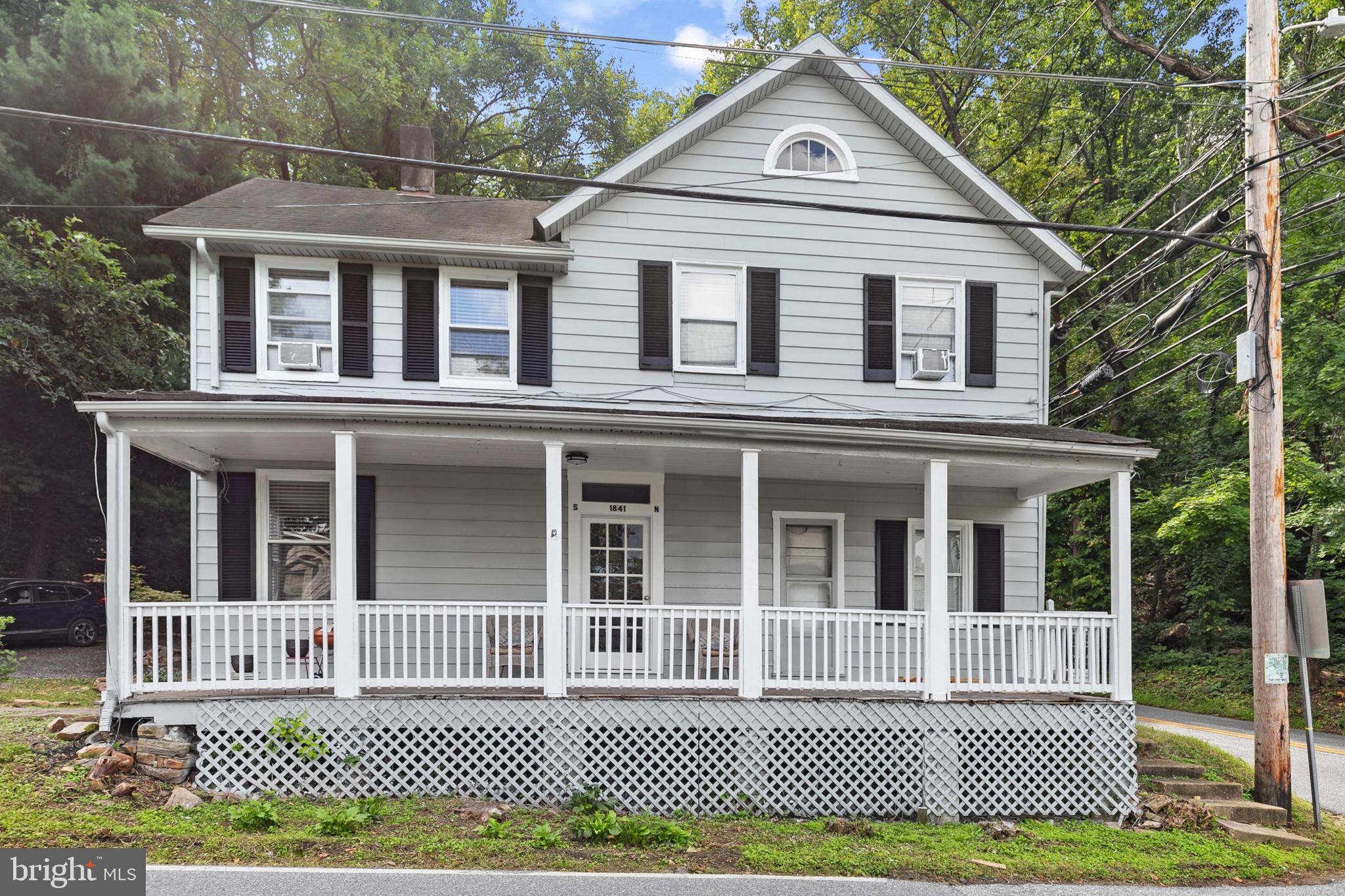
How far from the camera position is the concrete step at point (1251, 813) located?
8.05 meters

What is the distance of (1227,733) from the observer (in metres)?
13.0

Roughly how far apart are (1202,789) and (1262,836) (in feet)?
3.69

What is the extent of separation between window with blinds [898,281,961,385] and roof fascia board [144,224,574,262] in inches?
174

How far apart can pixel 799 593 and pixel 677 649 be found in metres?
1.74

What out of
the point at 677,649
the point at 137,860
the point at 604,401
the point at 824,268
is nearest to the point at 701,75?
the point at 824,268

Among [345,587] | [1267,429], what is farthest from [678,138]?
[1267,429]

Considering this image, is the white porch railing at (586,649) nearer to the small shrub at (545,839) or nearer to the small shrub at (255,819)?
the small shrub at (255,819)

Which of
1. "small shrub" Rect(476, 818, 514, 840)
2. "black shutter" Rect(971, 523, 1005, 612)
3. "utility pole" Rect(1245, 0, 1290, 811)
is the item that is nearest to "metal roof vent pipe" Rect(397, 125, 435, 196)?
"small shrub" Rect(476, 818, 514, 840)

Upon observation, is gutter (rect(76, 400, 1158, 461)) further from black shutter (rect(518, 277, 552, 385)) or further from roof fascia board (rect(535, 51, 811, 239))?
roof fascia board (rect(535, 51, 811, 239))

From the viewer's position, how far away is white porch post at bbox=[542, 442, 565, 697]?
26.6 feet

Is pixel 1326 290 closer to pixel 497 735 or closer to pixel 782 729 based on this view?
pixel 782 729

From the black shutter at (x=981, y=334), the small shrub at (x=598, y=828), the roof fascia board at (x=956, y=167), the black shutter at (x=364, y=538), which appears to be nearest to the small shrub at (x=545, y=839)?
the small shrub at (x=598, y=828)

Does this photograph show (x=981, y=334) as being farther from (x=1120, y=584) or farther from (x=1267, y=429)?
(x=1120, y=584)

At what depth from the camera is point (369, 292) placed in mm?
10211
